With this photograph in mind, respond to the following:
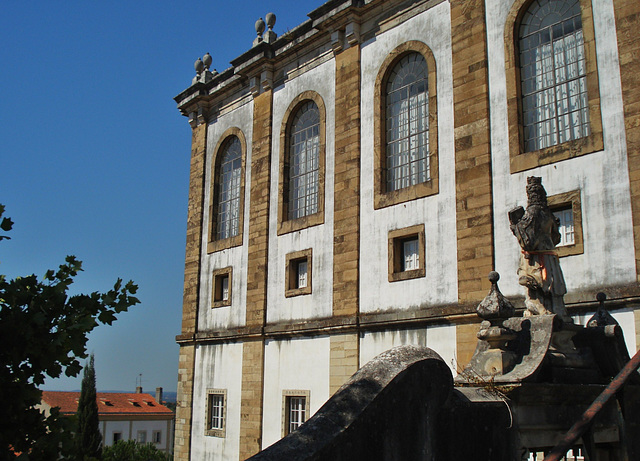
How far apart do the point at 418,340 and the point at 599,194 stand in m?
5.06

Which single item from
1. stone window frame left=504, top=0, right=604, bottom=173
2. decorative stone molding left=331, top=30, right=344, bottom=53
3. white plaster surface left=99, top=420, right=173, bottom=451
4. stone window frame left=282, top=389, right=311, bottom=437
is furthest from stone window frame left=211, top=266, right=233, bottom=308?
white plaster surface left=99, top=420, right=173, bottom=451

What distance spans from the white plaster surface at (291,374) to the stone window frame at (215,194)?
4010 mm

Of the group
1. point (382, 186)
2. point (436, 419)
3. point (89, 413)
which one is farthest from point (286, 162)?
point (89, 413)

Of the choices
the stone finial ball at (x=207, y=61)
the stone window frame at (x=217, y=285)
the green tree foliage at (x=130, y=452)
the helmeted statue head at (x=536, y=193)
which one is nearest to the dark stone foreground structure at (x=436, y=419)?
the helmeted statue head at (x=536, y=193)

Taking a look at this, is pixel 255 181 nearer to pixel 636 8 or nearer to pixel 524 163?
pixel 524 163

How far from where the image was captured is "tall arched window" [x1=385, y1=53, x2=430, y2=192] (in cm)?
1662

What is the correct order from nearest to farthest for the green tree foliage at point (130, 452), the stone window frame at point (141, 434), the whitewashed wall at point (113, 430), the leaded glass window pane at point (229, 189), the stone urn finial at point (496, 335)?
the stone urn finial at point (496, 335), the leaded glass window pane at point (229, 189), the green tree foliage at point (130, 452), the whitewashed wall at point (113, 430), the stone window frame at point (141, 434)

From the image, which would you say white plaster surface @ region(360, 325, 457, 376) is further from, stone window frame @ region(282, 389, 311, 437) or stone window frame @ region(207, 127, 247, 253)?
stone window frame @ region(207, 127, 247, 253)

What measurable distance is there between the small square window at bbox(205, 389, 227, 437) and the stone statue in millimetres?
15285

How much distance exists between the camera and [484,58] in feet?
50.1

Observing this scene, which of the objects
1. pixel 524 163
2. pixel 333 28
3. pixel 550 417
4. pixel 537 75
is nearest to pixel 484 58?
pixel 537 75

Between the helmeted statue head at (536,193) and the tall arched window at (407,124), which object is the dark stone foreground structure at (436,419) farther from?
the tall arched window at (407,124)

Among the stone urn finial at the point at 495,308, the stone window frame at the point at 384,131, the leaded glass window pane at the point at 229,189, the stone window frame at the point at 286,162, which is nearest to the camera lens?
the stone urn finial at the point at 495,308

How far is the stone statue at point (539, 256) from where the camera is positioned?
7.29 metres
